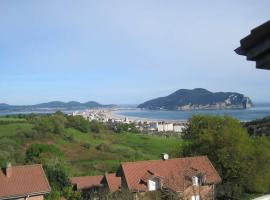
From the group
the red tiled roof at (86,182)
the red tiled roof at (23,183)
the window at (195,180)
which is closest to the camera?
the red tiled roof at (23,183)

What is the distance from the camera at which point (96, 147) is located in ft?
273

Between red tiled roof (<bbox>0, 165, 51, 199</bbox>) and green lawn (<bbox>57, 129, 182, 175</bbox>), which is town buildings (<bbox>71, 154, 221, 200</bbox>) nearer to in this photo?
red tiled roof (<bbox>0, 165, 51, 199</bbox>)

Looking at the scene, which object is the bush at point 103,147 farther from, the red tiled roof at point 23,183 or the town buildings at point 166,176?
the red tiled roof at point 23,183

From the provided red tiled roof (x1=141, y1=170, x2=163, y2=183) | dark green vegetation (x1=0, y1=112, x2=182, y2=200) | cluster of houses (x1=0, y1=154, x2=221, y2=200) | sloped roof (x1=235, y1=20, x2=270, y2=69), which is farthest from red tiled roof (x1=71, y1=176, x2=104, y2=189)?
sloped roof (x1=235, y1=20, x2=270, y2=69)

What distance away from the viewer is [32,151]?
180 ft

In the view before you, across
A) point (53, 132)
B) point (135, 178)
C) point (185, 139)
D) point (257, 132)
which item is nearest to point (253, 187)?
point (185, 139)

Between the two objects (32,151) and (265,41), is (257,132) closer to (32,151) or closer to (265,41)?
(32,151)

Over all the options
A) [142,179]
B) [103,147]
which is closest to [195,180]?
[142,179]

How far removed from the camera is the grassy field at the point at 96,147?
70000mm

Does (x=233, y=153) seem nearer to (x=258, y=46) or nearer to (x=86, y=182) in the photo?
(x=86, y=182)

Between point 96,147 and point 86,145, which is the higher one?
point 86,145

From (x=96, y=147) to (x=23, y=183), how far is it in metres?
49.5

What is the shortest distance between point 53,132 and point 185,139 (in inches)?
1745

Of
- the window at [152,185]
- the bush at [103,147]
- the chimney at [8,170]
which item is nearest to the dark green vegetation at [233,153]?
the window at [152,185]
